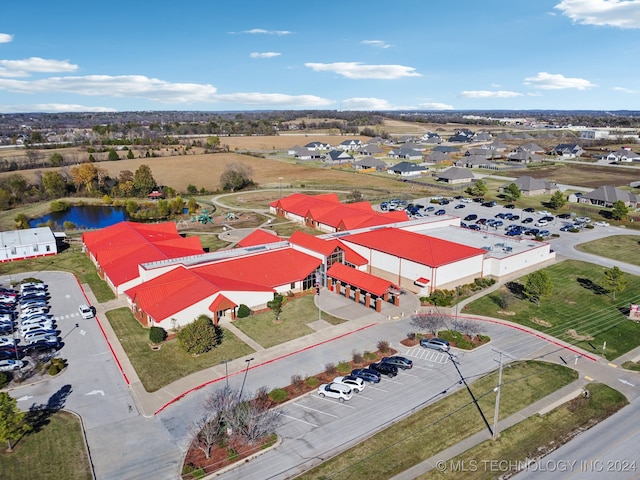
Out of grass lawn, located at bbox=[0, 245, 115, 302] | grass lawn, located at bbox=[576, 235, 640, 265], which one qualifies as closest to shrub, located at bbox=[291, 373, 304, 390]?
grass lawn, located at bbox=[0, 245, 115, 302]

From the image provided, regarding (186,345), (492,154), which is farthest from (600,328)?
(492,154)

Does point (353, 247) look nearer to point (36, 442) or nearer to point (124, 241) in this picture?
point (124, 241)

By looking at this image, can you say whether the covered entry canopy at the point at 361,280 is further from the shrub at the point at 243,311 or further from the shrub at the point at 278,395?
the shrub at the point at 278,395

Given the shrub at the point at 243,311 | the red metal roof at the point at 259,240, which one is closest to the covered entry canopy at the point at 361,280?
the shrub at the point at 243,311

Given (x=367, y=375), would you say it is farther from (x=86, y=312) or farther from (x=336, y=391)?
(x=86, y=312)

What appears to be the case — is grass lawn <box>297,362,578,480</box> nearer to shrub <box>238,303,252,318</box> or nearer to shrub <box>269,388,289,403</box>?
shrub <box>269,388,289,403</box>

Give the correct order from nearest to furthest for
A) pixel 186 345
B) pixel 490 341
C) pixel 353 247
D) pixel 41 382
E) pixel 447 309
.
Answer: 1. pixel 41 382
2. pixel 186 345
3. pixel 490 341
4. pixel 447 309
5. pixel 353 247

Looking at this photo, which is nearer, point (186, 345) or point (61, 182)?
point (186, 345)
